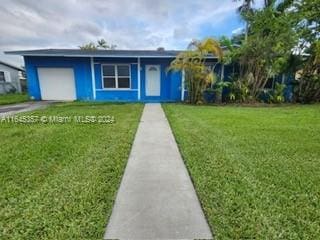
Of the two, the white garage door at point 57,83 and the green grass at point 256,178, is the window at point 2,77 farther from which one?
the green grass at point 256,178

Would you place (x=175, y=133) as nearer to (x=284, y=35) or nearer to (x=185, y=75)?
(x=185, y=75)

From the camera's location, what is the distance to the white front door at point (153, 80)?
46.0 ft

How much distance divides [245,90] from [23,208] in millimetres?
12365

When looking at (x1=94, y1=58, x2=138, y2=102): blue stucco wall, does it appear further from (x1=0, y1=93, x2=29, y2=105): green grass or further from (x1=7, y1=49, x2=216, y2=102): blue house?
(x1=0, y1=93, x2=29, y2=105): green grass

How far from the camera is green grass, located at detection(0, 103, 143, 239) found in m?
2.25

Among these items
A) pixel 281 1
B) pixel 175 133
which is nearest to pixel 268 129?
pixel 175 133

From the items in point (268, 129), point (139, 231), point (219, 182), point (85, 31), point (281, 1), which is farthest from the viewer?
point (85, 31)

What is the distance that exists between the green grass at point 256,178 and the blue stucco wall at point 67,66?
935 cm

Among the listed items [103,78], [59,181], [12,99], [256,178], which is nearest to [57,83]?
[103,78]

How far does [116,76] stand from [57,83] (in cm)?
372

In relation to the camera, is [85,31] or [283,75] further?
[85,31]

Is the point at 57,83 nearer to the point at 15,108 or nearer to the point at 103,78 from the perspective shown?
the point at 103,78

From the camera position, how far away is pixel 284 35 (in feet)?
37.1

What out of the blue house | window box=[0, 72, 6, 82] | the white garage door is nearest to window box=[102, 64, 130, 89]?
the blue house
